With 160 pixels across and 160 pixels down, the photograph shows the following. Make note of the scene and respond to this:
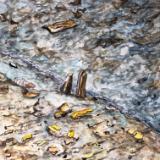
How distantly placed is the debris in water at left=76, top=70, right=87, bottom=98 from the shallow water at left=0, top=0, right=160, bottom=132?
0.07ft

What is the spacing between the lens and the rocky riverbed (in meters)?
1.67

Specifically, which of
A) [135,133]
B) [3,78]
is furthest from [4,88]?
[135,133]

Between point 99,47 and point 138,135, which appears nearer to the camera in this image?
point 138,135

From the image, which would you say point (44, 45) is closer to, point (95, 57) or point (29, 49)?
point (29, 49)

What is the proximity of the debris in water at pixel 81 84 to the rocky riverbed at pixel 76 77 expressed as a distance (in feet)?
0.06

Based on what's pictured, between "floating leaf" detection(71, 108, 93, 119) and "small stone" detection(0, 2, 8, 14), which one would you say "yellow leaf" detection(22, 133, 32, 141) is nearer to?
"floating leaf" detection(71, 108, 93, 119)

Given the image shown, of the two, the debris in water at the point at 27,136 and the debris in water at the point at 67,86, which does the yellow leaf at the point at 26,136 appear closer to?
the debris in water at the point at 27,136

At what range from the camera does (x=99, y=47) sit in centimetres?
203

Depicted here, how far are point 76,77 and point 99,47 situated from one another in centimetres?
21

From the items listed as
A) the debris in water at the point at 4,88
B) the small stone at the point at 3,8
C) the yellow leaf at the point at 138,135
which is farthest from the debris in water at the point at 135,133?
the small stone at the point at 3,8

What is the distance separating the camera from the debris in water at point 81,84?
1.85 metres

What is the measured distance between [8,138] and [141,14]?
0.97 metres

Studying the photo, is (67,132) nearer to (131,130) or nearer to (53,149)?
(53,149)

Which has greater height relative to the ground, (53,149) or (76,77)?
(76,77)
